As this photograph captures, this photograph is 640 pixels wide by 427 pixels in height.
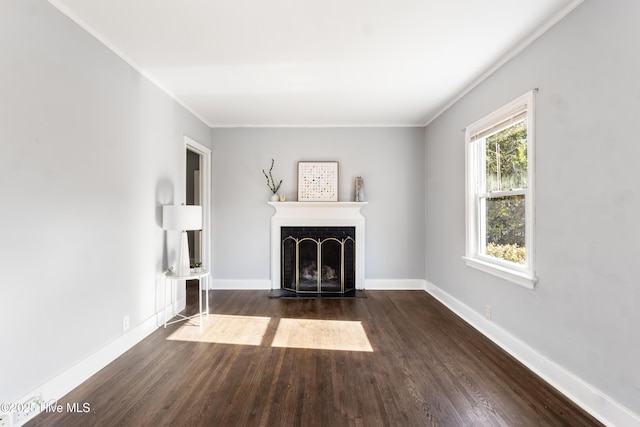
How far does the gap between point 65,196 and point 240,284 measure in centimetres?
303

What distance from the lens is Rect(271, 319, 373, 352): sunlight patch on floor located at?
2855 mm

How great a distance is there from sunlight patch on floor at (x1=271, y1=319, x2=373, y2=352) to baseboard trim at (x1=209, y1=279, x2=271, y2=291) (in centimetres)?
140

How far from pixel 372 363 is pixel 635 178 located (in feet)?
6.68

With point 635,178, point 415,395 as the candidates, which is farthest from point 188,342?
point 635,178

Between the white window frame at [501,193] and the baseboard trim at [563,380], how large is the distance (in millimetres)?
507

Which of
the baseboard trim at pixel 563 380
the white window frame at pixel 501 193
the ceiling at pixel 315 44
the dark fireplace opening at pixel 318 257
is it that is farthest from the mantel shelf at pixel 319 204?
the baseboard trim at pixel 563 380

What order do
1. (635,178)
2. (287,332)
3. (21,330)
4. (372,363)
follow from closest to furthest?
1. (635,178)
2. (21,330)
3. (372,363)
4. (287,332)

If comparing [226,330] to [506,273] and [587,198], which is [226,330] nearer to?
[506,273]

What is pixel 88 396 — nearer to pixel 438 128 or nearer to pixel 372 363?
pixel 372 363

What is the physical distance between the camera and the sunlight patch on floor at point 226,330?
2.99 meters

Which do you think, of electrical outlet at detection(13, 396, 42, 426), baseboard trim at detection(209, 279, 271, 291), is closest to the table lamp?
electrical outlet at detection(13, 396, 42, 426)

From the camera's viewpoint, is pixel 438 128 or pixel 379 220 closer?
pixel 438 128

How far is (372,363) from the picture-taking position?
8.26 feet

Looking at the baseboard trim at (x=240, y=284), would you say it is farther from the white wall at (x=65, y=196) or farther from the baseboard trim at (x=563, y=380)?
the baseboard trim at (x=563, y=380)
